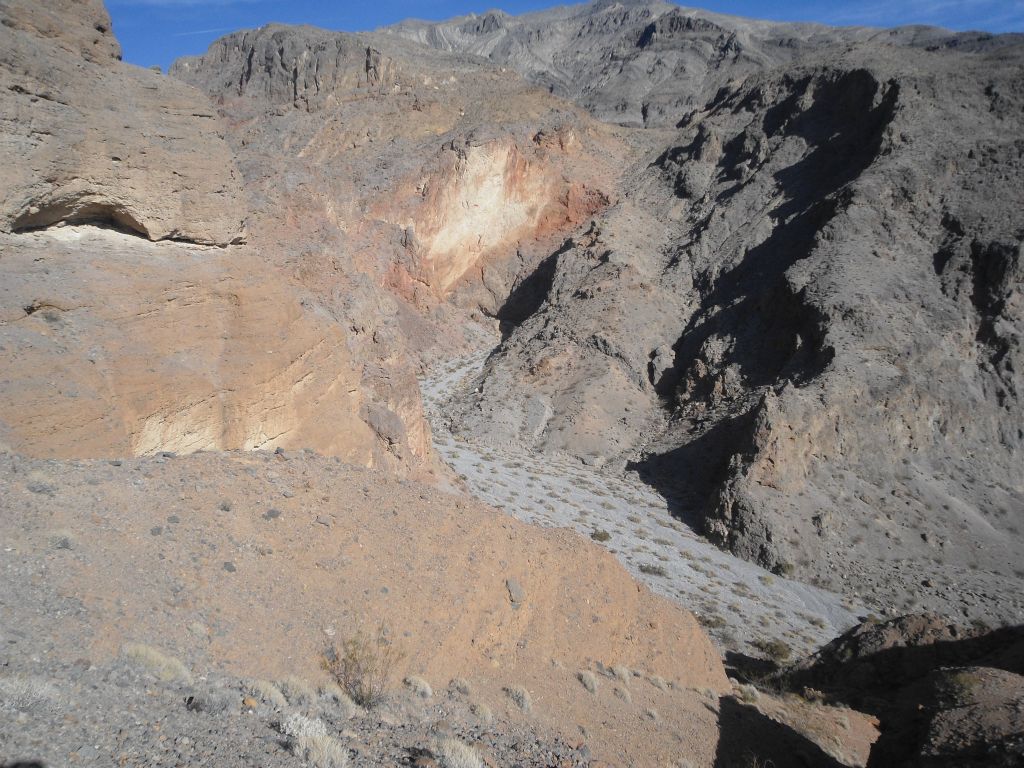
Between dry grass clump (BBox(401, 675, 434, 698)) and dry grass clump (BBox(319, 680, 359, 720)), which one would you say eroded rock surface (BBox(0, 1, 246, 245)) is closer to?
dry grass clump (BBox(319, 680, 359, 720))

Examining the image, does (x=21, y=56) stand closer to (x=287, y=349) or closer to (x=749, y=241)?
(x=287, y=349)

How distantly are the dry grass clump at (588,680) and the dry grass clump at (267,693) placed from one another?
3908mm

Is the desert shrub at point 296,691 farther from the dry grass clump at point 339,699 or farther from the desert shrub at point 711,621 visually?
the desert shrub at point 711,621

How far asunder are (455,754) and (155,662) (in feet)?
7.72

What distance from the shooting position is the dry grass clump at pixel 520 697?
669 cm

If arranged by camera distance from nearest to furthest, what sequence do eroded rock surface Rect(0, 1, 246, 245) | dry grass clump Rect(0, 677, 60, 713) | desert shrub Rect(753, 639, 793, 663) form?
dry grass clump Rect(0, 677, 60, 713) < eroded rock surface Rect(0, 1, 246, 245) < desert shrub Rect(753, 639, 793, 663)

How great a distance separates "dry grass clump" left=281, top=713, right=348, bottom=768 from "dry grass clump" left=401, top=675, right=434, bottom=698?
1691 mm

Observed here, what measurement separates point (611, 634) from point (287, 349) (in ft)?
21.1

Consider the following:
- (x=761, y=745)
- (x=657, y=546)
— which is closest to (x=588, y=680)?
(x=761, y=745)

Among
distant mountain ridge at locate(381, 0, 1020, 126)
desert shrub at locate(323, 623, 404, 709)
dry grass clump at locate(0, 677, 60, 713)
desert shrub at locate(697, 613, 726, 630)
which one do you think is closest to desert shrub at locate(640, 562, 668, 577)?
desert shrub at locate(697, 613, 726, 630)

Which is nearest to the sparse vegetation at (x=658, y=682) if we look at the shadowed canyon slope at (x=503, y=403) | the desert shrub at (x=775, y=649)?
the shadowed canyon slope at (x=503, y=403)

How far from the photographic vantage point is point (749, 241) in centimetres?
3428

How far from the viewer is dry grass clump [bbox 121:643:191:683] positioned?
442 cm

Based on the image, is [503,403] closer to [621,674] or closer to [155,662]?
[621,674]
